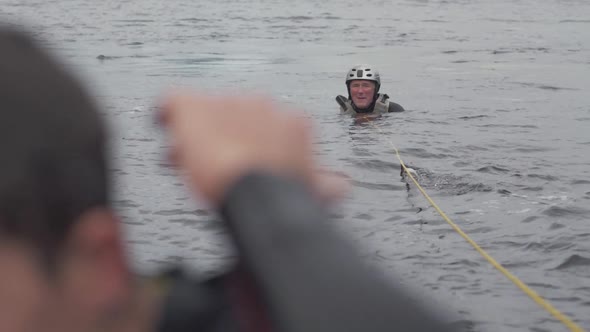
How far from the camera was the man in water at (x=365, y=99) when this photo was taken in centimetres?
1730

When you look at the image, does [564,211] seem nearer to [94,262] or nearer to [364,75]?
[364,75]

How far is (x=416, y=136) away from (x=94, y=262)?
14011 millimetres

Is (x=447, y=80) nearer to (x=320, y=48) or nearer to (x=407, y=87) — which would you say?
(x=407, y=87)

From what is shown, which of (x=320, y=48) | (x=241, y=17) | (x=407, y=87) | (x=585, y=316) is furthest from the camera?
(x=241, y=17)

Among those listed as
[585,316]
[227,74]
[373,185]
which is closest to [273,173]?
[585,316]

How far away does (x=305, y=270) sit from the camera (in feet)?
3.39

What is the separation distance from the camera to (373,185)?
1134cm

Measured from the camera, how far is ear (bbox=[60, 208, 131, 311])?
3.28ft

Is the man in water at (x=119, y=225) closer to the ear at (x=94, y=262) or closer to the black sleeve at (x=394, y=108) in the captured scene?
the ear at (x=94, y=262)

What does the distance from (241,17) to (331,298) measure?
43562mm

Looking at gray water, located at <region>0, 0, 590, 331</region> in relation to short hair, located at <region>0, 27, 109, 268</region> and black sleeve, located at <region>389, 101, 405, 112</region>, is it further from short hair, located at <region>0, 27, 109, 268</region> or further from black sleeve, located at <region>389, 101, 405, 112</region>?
black sleeve, located at <region>389, 101, 405, 112</region>

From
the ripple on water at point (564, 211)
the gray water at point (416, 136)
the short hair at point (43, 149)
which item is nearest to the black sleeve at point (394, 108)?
the gray water at point (416, 136)

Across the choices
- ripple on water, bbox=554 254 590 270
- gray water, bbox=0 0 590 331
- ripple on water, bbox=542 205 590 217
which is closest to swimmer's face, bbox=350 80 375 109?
gray water, bbox=0 0 590 331

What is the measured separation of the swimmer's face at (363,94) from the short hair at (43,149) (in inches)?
641
